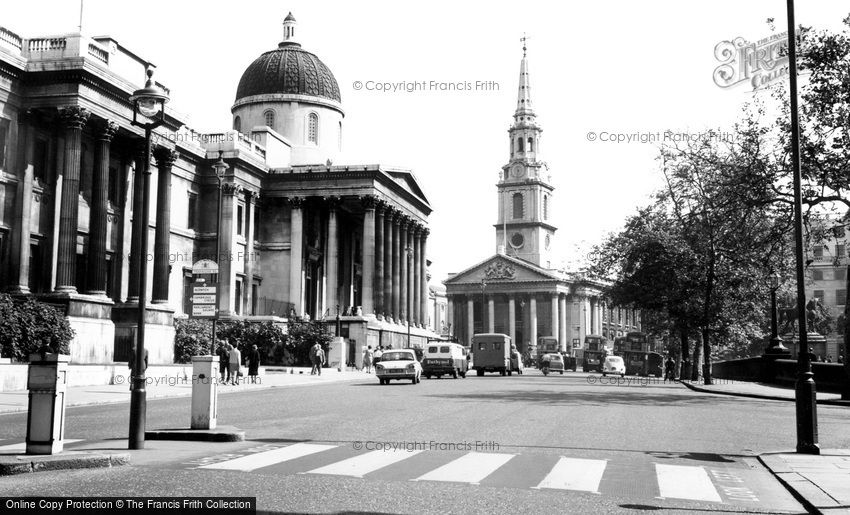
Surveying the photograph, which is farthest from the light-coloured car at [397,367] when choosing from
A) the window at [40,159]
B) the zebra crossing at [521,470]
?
the zebra crossing at [521,470]

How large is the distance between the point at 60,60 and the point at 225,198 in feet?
70.8

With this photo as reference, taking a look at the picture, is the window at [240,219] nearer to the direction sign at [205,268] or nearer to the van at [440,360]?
the direction sign at [205,268]

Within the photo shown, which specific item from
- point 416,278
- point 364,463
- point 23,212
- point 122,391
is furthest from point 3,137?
point 416,278

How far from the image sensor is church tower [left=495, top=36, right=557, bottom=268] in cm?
14925

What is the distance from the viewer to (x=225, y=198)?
5934cm

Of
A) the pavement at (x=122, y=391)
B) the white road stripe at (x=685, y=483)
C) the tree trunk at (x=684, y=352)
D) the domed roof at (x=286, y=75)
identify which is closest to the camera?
the white road stripe at (x=685, y=483)

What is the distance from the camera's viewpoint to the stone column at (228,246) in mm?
58406

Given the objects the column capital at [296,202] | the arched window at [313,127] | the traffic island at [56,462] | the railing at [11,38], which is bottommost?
the traffic island at [56,462]

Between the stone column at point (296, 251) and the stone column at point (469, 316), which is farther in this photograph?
the stone column at point (469, 316)

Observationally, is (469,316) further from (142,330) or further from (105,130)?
(142,330)

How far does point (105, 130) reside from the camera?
40.5 meters

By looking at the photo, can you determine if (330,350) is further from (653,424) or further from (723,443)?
(723,443)

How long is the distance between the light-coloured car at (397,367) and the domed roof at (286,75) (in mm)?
36093

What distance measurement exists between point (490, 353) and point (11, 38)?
37.1m
